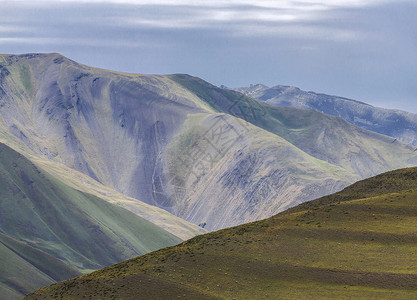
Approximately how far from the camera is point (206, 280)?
247ft

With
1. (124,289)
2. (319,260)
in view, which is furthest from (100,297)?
(319,260)

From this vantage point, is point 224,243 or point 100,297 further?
point 224,243

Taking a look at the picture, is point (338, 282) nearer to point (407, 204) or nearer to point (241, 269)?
point (241, 269)

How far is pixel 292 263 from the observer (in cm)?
7750

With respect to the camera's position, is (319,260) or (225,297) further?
(319,260)

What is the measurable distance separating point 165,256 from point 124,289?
9.20 m

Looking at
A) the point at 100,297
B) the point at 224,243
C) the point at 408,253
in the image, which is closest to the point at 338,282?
the point at 408,253

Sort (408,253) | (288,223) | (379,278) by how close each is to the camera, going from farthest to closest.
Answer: (288,223) → (408,253) → (379,278)

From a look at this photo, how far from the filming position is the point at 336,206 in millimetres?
91750

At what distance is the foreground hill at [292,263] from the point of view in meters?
71.4

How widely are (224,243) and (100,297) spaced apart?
17.8 m

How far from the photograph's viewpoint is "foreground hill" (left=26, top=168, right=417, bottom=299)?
71375 mm

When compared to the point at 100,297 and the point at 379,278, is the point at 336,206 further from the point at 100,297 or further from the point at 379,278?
the point at 100,297

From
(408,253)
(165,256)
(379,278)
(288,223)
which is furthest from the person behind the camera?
(288,223)
